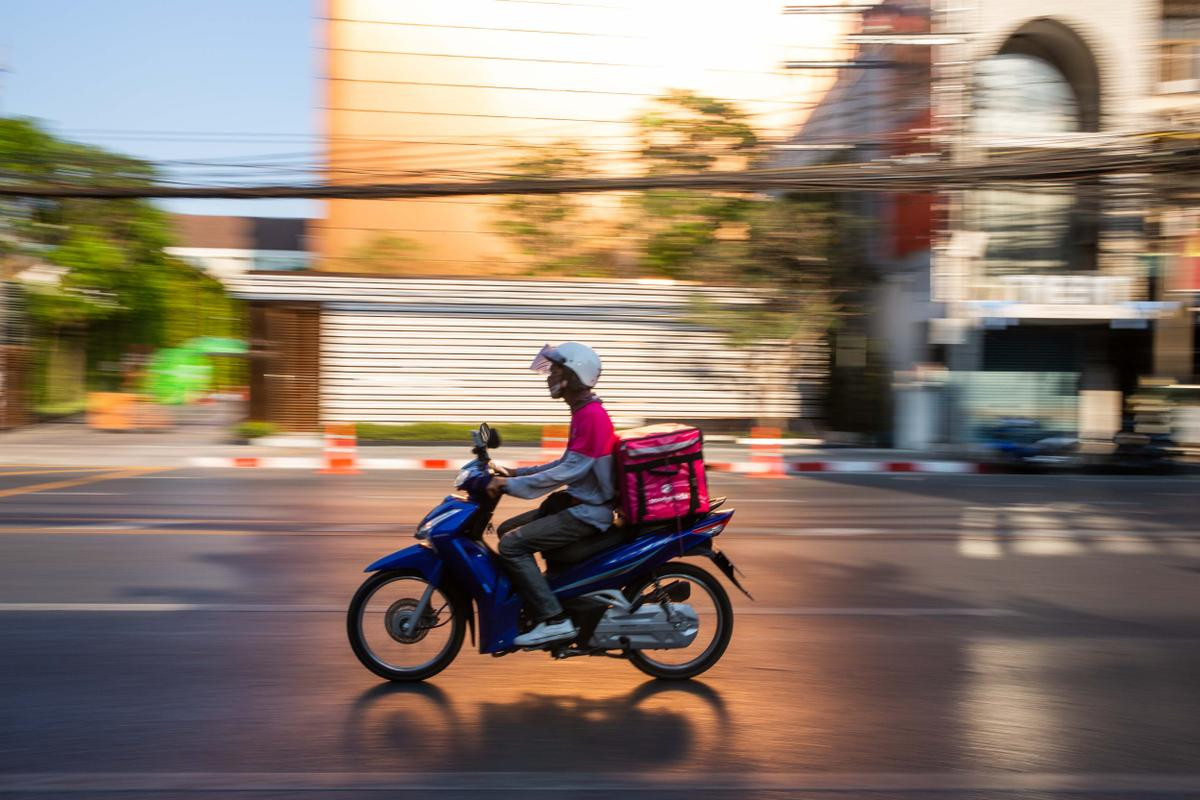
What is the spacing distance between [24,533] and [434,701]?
671 cm

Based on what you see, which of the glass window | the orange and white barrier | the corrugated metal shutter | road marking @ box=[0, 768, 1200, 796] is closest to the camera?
road marking @ box=[0, 768, 1200, 796]

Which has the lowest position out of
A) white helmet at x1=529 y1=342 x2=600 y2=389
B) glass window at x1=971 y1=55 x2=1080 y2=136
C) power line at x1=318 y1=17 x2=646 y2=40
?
white helmet at x1=529 y1=342 x2=600 y2=389

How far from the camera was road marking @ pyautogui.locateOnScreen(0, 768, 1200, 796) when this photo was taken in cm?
410

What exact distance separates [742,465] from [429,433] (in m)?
7.73

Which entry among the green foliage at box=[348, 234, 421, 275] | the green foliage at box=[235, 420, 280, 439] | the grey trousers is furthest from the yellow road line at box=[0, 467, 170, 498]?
the green foliage at box=[348, 234, 421, 275]

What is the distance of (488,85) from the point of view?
1331 inches

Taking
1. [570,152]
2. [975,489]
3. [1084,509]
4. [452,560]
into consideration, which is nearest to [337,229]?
[570,152]

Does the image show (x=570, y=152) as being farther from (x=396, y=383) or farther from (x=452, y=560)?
(x=452, y=560)

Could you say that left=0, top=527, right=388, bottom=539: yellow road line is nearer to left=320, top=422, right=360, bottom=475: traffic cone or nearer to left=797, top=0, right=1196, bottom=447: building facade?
left=320, top=422, right=360, bottom=475: traffic cone

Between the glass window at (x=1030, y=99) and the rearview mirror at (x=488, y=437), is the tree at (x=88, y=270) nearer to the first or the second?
the glass window at (x=1030, y=99)

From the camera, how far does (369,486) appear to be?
1516 centimetres

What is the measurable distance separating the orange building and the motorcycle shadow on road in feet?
85.1

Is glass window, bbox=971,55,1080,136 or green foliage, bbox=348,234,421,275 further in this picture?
green foliage, bbox=348,234,421,275

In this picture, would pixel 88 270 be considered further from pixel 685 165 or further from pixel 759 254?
pixel 759 254
